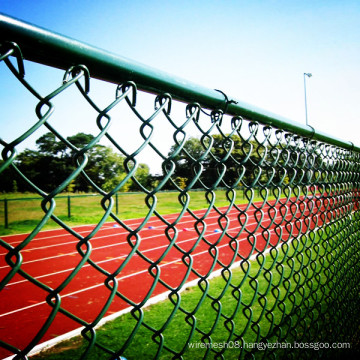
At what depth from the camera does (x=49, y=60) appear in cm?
78

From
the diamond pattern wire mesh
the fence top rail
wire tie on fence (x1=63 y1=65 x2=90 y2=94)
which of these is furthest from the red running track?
wire tie on fence (x1=63 y1=65 x2=90 y2=94)

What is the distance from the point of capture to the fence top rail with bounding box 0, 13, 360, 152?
694mm

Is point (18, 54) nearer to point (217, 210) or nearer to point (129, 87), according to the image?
point (129, 87)

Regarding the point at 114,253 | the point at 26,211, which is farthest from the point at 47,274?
the point at 26,211

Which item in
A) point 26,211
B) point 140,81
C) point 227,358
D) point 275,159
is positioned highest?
point 140,81

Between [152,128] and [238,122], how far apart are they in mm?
649

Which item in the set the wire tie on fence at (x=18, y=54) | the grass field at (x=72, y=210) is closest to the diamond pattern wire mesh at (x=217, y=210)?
the wire tie on fence at (x=18, y=54)

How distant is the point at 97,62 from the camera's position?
2.75ft

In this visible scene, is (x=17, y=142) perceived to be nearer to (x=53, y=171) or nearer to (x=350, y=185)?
(x=350, y=185)

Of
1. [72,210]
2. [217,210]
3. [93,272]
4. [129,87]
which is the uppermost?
[129,87]

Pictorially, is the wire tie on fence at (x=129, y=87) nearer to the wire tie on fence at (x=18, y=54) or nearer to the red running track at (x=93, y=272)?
the wire tie on fence at (x=18, y=54)

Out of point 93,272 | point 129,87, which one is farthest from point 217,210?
point 93,272

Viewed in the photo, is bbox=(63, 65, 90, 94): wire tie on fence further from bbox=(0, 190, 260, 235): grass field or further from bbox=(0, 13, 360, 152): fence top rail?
bbox=(0, 190, 260, 235): grass field

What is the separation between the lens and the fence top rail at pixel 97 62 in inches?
27.3
